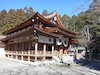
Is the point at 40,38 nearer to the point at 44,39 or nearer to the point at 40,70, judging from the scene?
the point at 44,39

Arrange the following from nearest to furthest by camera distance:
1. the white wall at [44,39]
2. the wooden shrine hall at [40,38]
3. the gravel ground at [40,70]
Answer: the gravel ground at [40,70] → the wooden shrine hall at [40,38] → the white wall at [44,39]

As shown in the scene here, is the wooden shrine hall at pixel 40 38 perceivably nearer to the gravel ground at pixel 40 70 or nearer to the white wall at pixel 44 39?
the white wall at pixel 44 39

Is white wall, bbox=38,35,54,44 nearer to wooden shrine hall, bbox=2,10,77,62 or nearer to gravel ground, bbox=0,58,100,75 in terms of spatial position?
wooden shrine hall, bbox=2,10,77,62

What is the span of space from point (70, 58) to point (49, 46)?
15.3ft

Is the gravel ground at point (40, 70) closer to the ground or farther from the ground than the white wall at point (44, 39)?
closer to the ground

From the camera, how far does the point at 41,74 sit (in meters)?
7.43

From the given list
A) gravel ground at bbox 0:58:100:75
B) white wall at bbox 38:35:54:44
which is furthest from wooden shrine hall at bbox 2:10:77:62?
gravel ground at bbox 0:58:100:75

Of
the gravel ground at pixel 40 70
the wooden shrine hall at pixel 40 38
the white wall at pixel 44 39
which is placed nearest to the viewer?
the gravel ground at pixel 40 70

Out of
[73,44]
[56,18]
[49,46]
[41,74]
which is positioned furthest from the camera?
[73,44]

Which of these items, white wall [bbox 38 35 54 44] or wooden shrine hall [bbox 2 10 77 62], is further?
white wall [bbox 38 35 54 44]

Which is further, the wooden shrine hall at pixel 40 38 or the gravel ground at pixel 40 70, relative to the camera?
the wooden shrine hall at pixel 40 38

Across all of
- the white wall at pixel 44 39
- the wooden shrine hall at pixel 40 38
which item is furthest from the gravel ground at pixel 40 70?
the white wall at pixel 44 39

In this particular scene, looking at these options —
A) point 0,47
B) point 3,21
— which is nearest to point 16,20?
point 3,21

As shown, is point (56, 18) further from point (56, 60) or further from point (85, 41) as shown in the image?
point (56, 60)
